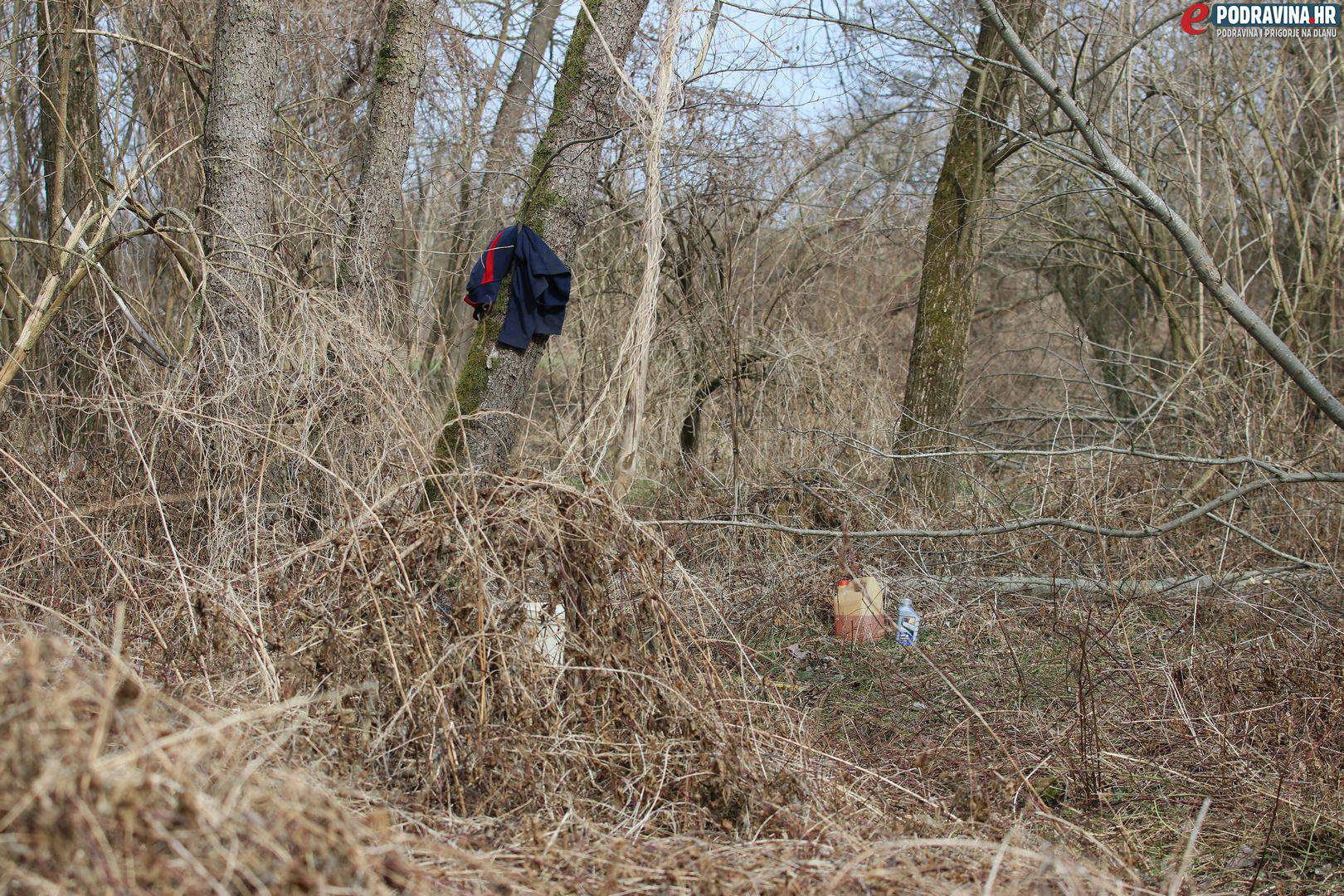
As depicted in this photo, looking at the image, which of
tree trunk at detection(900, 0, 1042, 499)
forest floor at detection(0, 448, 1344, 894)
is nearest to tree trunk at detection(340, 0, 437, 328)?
forest floor at detection(0, 448, 1344, 894)

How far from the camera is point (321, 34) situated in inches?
305

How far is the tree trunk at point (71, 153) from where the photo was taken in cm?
519

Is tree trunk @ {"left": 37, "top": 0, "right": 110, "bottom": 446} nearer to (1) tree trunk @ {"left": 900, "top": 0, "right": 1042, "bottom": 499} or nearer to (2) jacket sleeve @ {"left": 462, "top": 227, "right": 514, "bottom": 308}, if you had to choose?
(2) jacket sleeve @ {"left": 462, "top": 227, "right": 514, "bottom": 308}

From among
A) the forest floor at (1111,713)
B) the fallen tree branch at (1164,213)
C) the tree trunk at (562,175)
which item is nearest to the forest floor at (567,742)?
the forest floor at (1111,713)

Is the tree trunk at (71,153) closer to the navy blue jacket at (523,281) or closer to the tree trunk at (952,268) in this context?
the navy blue jacket at (523,281)

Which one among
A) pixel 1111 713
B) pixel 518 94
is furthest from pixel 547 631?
pixel 518 94

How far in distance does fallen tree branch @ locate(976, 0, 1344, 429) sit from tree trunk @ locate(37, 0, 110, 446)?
426 cm

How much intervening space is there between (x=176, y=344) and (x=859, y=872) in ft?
17.3

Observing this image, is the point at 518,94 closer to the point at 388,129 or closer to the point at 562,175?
the point at 388,129

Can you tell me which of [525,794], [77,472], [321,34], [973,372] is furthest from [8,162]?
[973,372]

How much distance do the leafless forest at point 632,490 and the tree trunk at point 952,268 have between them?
35mm

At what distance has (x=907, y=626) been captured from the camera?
4.95m

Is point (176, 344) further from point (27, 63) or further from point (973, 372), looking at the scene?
point (973, 372)
